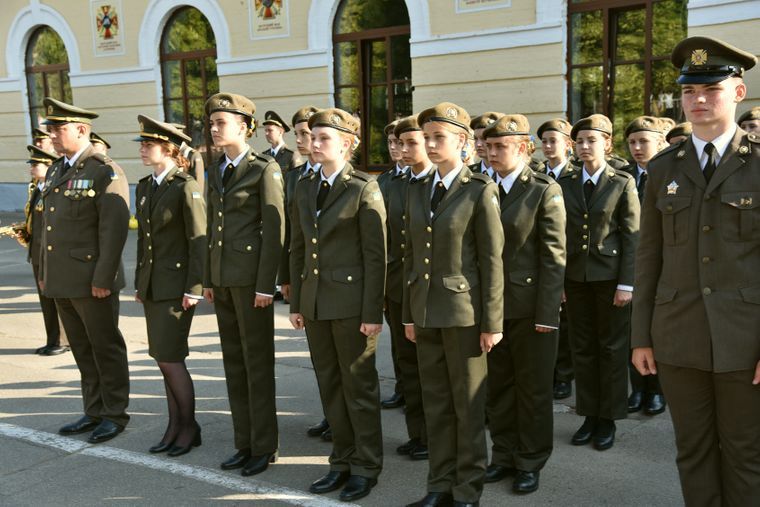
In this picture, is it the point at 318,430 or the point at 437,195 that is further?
the point at 318,430

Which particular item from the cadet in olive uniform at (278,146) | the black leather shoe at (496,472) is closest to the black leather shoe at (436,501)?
the black leather shoe at (496,472)

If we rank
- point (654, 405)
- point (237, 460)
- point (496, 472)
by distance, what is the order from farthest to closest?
1. point (654, 405)
2. point (237, 460)
3. point (496, 472)

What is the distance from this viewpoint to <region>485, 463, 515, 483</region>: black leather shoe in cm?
430

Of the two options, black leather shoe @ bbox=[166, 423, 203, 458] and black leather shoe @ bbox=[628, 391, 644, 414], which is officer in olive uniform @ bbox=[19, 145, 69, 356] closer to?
black leather shoe @ bbox=[166, 423, 203, 458]

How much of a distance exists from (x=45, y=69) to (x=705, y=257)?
1668 cm

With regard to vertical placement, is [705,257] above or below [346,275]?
above

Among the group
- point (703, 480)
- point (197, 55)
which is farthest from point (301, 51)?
point (703, 480)

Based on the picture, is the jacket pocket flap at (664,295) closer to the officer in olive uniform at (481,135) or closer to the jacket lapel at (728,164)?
the jacket lapel at (728,164)

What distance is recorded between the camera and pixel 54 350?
293 inches

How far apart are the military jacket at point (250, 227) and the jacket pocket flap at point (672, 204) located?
82.4 inches

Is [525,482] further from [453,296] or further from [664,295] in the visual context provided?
[664,295]

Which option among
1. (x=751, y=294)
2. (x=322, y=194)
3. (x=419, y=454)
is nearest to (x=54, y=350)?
(x=419, y=454)

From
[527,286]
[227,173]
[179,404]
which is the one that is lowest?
[179,404]

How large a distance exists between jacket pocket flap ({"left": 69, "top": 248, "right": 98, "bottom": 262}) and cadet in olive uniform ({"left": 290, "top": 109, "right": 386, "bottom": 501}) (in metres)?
1.64
